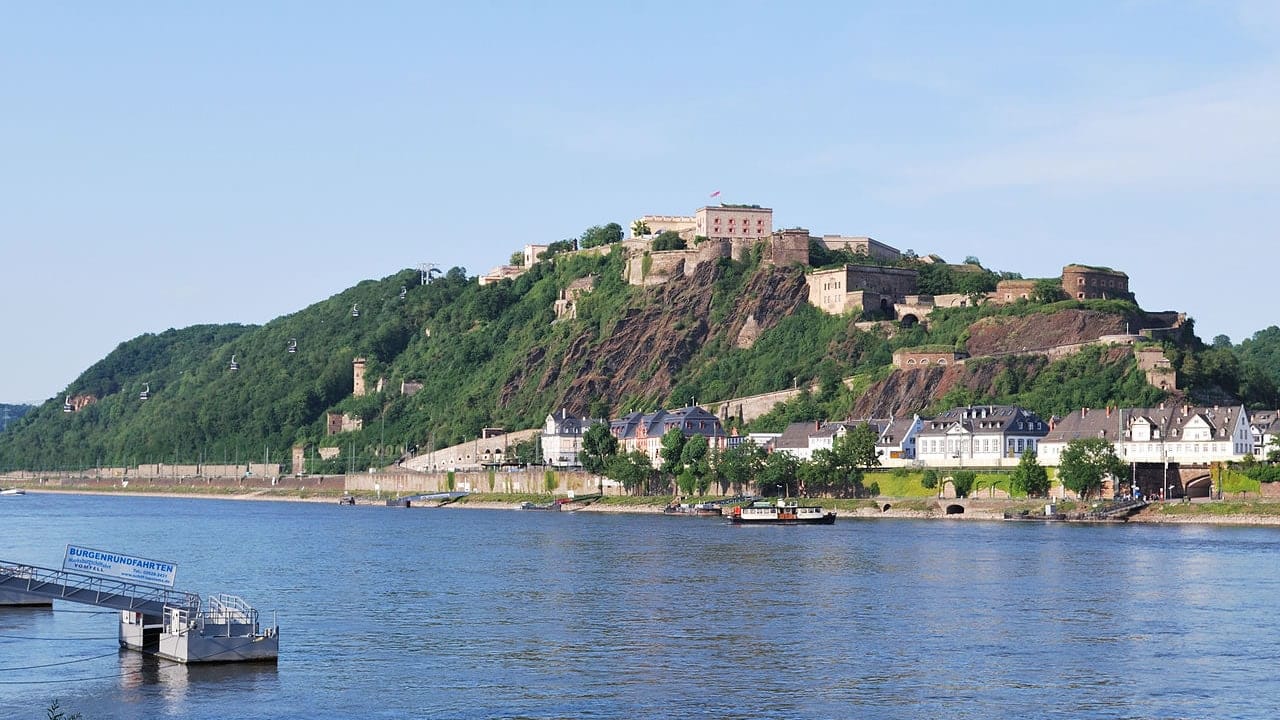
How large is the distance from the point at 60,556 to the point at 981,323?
87.8 meters

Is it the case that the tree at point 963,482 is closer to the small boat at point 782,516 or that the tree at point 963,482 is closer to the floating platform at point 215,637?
the small boat at point 782,516

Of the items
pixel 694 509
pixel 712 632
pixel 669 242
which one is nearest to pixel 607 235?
pixel 669 242

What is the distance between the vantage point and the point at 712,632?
1805 inches

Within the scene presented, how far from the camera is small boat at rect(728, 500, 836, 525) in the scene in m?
102

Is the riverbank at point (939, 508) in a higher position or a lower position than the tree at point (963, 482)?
lower

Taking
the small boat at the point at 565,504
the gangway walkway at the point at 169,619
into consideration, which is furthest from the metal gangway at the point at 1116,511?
the gangway walkway at the point at 169,619

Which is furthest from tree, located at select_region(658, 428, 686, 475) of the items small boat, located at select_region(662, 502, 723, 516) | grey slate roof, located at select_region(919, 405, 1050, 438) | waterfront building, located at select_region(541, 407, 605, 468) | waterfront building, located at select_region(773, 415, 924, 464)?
waterfront building, located at select_region(541, 407, 605, 468)

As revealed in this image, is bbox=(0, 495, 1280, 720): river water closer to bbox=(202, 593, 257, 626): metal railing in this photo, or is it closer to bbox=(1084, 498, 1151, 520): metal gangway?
bbox=(202, 593, 257, 626): metal railing

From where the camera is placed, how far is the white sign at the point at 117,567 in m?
41.0

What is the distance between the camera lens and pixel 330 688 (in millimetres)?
36125

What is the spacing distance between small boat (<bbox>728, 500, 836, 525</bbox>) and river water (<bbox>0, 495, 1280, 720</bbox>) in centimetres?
1755

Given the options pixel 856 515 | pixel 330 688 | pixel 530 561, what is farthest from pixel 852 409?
pixel 330 688

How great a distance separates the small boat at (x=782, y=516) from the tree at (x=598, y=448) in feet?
106

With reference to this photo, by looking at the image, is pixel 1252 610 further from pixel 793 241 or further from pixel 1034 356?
pixel 793 241
